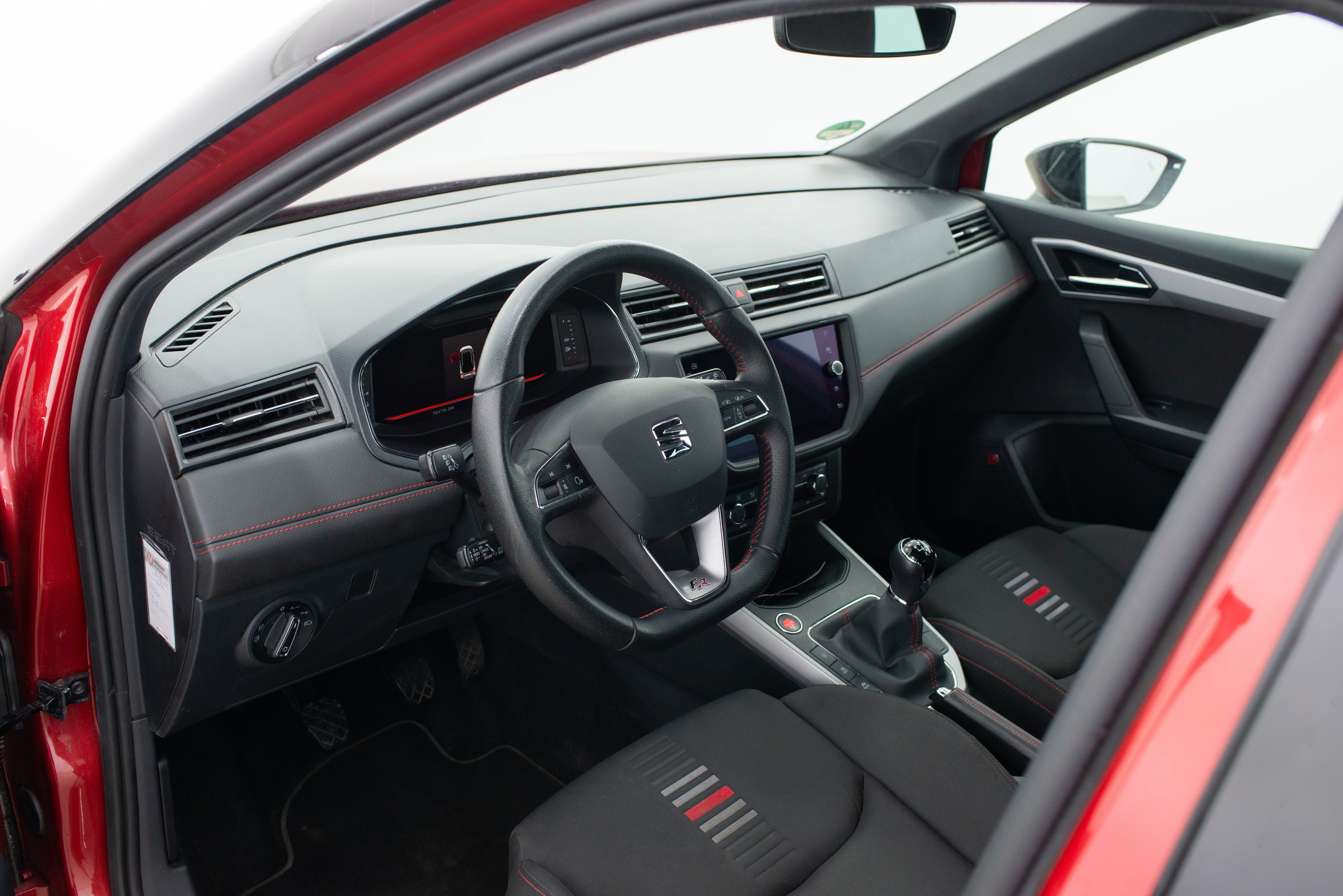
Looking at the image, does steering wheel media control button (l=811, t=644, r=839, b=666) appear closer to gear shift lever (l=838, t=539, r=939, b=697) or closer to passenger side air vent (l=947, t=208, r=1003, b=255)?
gear shift lever (l=838, t=539, r=939, b=697)

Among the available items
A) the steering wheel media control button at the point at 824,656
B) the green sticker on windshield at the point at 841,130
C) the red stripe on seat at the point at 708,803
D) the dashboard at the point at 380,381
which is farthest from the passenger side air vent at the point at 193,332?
the green sticker on windshield at the point at 841,130

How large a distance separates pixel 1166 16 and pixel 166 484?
2.09 m

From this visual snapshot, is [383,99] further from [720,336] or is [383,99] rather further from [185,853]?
[185,853]

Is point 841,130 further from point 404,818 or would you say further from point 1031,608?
point 404,818

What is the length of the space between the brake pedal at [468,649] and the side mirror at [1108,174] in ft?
6.32

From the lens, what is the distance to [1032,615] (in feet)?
6.06

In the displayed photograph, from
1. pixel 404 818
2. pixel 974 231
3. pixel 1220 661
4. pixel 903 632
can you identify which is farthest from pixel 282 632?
pixel 974 231

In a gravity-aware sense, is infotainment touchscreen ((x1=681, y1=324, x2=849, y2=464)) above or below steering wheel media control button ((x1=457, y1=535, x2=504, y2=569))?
above

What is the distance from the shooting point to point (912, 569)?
1692 millimetres

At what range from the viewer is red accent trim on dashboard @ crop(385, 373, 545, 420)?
150cm

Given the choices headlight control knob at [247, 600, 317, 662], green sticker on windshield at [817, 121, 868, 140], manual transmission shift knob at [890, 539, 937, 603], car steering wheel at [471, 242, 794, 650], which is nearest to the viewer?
car steering wheel at [471, 242, 794, 650]

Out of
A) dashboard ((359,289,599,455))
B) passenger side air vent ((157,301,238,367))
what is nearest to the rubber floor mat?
dashboard ((359,289,599,455))

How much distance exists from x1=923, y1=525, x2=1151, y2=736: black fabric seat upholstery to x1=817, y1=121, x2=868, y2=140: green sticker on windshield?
4.39ft

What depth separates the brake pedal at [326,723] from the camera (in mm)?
2076
